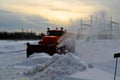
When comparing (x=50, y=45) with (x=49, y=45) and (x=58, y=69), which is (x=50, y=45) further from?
(x=58, y=69)

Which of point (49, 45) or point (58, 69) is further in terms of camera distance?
point (49, 45)

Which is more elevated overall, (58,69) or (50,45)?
(50,45)

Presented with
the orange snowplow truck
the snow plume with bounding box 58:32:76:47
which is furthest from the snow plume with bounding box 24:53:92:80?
the snow plume with bounding box 58:32:76:47

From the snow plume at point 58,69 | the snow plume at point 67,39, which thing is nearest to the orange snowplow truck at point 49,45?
the snow plume at point 67,39

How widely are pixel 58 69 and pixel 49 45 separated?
10.3 m

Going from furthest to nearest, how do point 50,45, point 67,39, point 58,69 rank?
point 67,39, point 50,45, point 58,69

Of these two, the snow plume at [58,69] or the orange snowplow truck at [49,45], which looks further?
the orange snowplow truck at [49,45]

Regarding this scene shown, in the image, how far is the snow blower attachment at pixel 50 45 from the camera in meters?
22.2

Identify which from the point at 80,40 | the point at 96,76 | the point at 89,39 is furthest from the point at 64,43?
the point at 96,76

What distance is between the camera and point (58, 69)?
40.3 ft

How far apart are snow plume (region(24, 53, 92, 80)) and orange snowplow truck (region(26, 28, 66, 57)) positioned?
784cm

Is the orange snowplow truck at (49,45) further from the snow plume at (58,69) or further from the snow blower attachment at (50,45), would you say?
the snow plume at (58,69)

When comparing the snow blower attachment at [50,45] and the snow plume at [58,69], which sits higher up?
the snow blower attachment at [50,45]

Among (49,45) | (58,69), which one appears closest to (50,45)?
(49,45)
